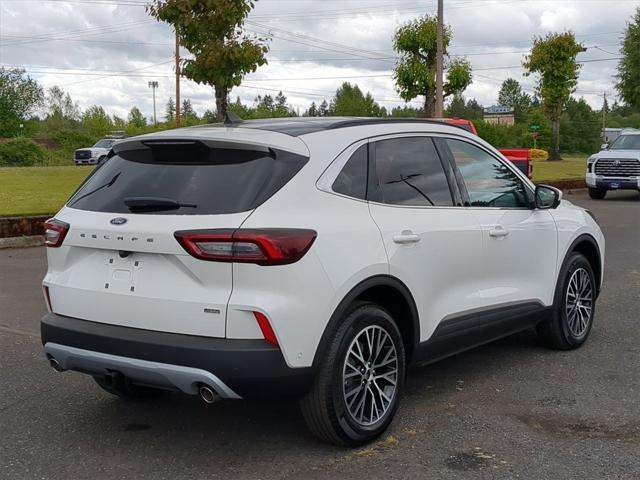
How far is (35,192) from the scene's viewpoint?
1967 cm

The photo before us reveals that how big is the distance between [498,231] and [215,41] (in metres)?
12.3

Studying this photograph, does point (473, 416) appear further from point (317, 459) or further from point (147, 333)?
point (147, 333)

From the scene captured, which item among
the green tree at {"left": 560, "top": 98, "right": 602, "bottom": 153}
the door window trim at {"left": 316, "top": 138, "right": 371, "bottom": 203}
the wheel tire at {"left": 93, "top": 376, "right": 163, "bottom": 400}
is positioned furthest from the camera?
the green tree at {"left": 560, "top": 98, "right": 602, "bottom": 153}

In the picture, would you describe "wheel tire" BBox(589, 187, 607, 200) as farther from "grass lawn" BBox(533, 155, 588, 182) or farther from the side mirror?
the side mirror

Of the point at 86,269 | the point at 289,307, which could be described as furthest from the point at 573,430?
the point at 86,269

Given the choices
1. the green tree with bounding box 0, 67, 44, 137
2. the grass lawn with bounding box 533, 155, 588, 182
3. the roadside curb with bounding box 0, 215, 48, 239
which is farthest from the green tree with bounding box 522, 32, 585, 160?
the green tree with bounding box 0, 67, 44, 137

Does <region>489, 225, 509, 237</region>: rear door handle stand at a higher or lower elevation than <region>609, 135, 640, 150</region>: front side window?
lower

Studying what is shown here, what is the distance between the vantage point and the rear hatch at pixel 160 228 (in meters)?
3.68

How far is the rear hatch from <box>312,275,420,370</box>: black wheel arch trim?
0.51 metres

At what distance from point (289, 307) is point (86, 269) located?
1148mm

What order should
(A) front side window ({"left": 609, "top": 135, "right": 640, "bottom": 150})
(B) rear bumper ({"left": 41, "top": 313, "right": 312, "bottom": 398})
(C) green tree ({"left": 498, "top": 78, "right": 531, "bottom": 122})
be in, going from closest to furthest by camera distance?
(B) rear bumper ({"left": 41, "top": 313, "right": 312, "bottom": 398}) < (A) front side window ({"left": 609, "top": 135, "right": 640, "bottom": 150}) < (C) green tree ({"left": 498, "top": 78, "right": 531, "bottom": 122})

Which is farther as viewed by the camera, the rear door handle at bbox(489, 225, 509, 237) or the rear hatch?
the rear door handle at bbox(489, 225, 509, 237)

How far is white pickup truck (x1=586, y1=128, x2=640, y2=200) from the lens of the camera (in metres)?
21.7

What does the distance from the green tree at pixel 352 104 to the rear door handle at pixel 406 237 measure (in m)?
91.4
